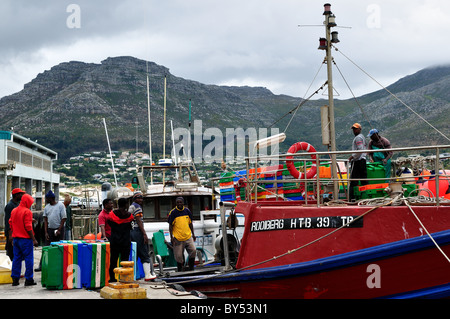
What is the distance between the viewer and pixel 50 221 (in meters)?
10.8

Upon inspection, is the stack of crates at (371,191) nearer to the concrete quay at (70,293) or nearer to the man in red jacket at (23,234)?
the concrete quay at (70,293)

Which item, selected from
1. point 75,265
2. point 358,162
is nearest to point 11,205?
point 75,265

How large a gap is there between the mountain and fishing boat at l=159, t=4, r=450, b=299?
63091 millimetres

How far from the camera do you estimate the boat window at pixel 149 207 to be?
1270 cm

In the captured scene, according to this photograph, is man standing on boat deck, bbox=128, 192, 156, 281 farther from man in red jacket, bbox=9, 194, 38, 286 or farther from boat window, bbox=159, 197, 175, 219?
boat window, bbox=159, 197, 175, 219

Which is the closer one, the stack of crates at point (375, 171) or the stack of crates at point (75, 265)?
the stack of crates at point (75, 265)

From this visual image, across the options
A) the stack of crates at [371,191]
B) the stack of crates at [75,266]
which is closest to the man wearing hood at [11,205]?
the stack of crates at [75,266]

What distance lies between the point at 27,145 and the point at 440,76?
121m

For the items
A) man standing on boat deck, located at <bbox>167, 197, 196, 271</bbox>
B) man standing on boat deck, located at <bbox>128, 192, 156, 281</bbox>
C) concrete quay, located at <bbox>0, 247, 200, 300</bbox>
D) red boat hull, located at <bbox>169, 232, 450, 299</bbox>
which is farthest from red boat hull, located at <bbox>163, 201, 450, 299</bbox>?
man standing on boat deck, located at <bbox>167, 197, 196, 271</bbox>

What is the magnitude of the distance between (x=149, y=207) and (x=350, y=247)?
6.69 m

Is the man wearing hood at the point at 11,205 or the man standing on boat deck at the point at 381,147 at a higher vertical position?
the man standing on boat deck at the point at 381,147

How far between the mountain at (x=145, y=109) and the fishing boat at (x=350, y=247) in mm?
63091

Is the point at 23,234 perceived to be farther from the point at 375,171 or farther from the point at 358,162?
the point at 375,171
